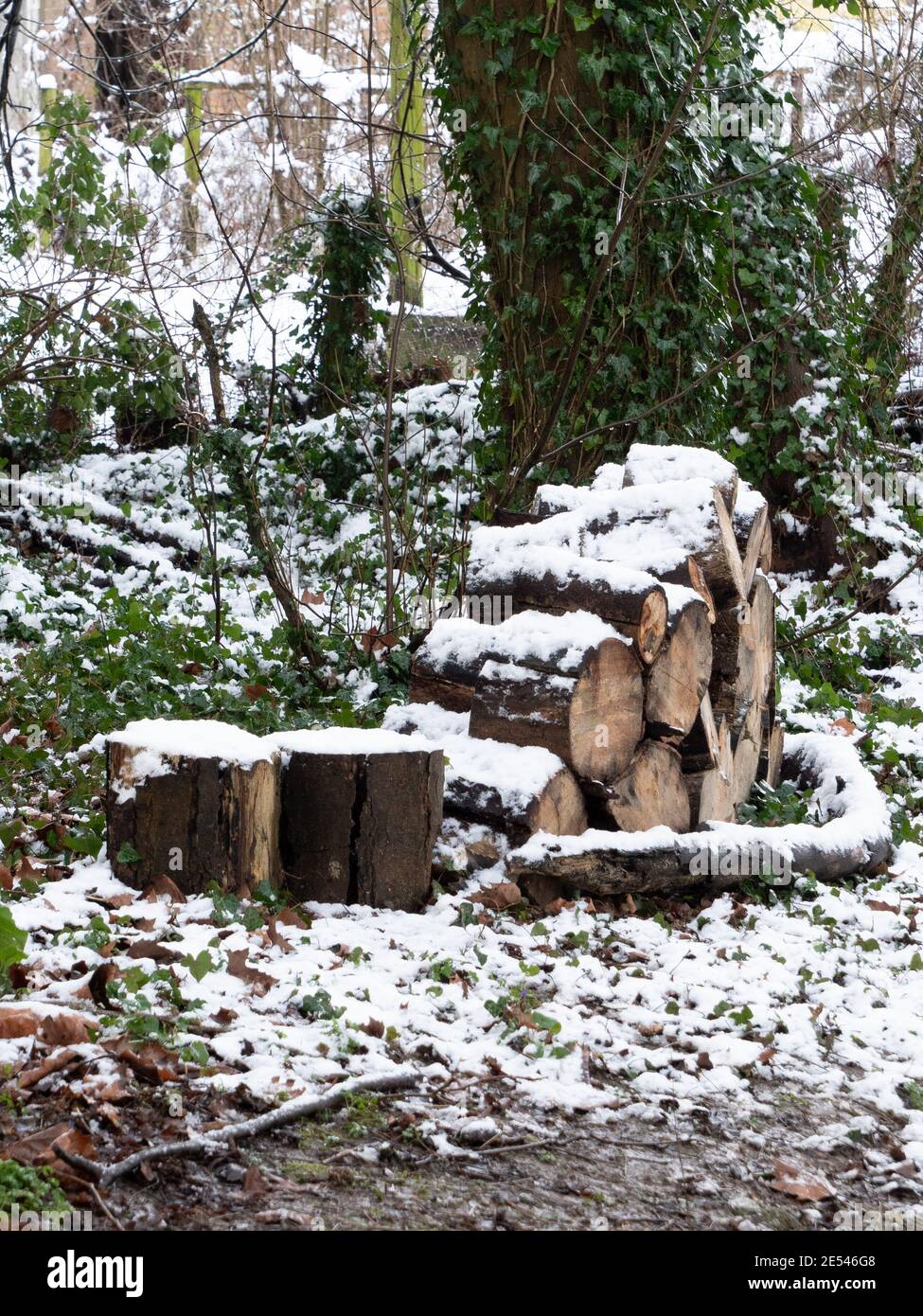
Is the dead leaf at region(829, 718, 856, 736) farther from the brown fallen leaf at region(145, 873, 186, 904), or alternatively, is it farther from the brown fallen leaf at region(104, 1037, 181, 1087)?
the brown fallen leaf at region(104, 1037, 181, 1087)

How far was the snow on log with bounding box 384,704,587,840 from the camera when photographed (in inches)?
155

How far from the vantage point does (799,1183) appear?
249cm

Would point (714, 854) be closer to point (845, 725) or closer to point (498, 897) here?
point (498, 897)

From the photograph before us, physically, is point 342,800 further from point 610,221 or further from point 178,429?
point 178,429

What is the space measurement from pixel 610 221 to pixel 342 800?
14.5ft

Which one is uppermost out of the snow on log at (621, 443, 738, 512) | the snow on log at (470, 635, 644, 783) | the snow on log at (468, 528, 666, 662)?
the snow on log at (621, 443, 738, 512)

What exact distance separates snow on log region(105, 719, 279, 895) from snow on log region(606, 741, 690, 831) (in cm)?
126

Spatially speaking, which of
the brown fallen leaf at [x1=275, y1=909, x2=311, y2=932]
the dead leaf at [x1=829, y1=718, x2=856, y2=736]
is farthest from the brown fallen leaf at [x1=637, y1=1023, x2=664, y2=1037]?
the dead leaf at [x1=829, y1=718, x2=856, y2=736]

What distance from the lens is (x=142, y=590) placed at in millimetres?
8133

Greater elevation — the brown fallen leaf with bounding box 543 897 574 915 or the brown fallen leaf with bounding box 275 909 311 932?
the brown fallen leaf with bounding box 275 909 311 932

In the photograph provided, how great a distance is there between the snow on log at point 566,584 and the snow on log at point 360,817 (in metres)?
0.89

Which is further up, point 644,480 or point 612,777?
point 644,480

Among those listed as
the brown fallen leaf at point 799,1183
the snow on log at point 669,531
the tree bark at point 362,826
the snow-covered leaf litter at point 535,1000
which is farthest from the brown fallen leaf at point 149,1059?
the snow on log at point 669,531
